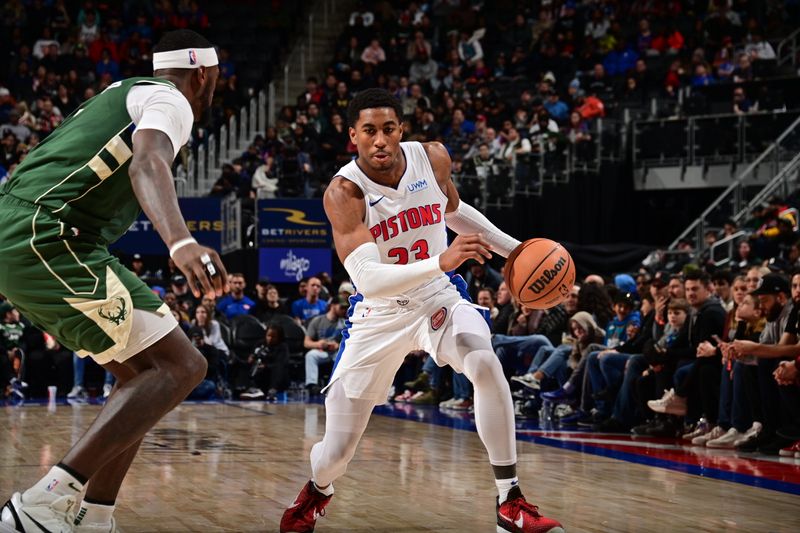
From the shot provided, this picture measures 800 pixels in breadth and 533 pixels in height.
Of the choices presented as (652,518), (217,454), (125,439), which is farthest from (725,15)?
(125,439)

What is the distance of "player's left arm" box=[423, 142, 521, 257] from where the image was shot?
5410 millimetres

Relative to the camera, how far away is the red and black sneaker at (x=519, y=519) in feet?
15.1

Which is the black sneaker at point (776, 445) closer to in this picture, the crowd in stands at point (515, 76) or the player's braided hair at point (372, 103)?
the player's braided hair at point (372, 103)

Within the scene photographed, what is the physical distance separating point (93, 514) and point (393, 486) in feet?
7.72

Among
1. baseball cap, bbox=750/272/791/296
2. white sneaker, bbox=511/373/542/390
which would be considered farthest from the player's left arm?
white sneaker, bbox=511/373/542/390

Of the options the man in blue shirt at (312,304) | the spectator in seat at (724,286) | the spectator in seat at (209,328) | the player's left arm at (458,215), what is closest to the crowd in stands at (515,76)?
the man in blue shirt at (312,304)

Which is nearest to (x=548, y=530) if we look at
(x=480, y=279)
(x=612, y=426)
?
(x=612, y=426)

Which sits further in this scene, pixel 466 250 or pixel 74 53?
pixel 74 53

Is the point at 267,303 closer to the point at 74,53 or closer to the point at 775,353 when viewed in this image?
the point at 775,353

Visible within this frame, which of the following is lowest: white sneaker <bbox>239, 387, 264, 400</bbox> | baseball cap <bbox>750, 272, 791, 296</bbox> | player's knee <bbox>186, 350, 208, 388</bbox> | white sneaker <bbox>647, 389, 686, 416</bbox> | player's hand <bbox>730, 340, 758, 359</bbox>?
white sneaker <bbox>239, 387, 264, 400</bbox>

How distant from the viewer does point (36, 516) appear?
3795 mm

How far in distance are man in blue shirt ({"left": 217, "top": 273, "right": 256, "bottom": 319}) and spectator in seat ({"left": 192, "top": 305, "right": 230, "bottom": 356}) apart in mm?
886

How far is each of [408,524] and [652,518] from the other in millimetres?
1163

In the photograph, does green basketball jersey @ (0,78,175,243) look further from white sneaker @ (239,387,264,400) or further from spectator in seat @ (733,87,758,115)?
spectator in seat @ (733,87,758,115)
